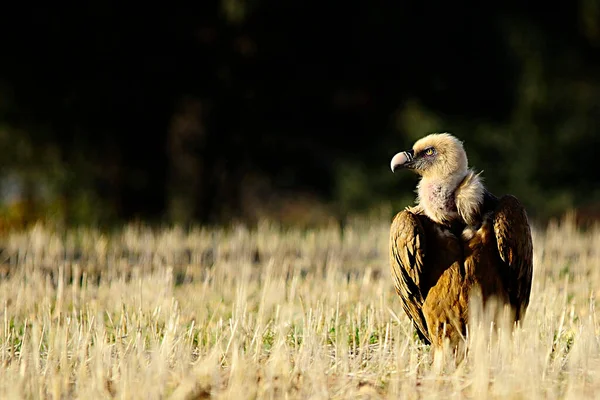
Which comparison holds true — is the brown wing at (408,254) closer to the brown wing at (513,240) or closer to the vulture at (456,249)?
the vulture at (456,249)

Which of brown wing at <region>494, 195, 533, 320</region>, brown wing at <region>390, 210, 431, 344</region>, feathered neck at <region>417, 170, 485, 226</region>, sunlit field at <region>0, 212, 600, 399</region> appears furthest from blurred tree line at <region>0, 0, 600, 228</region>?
brown wing at <region>494, 195, 533, 320</region>

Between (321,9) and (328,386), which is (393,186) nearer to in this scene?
(321,9)

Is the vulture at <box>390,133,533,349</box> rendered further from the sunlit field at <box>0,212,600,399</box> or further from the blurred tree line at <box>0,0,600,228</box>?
the blurred tree line at <box>0,0,600,228</box>

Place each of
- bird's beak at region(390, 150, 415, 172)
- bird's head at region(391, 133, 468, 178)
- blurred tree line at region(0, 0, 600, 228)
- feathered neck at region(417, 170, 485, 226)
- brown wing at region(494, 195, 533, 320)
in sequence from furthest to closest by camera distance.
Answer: blurred tree line at region(0, 0, 600, 228) < bird's beak at region(390, 150, 415, 172) < bird's head at region(391, 133, 468, 178) < feathered neck at region(417, 170, 485, 226) < brown wing at region(494, 195, 533, 320)

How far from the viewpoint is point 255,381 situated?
484 cm

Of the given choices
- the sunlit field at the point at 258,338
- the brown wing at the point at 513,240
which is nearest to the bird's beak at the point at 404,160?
the brown wing at the point at 513,240

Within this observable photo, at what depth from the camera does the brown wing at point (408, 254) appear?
18.0ft

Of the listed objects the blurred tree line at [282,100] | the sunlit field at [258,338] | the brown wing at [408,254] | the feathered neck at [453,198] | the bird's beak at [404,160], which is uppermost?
the blurred tree line at [282,100]

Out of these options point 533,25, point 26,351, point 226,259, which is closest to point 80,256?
point 226,259

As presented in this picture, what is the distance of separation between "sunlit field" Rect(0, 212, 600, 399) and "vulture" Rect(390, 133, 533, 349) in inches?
9.0

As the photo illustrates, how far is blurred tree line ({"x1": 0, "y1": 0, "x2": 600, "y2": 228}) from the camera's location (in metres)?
16.4

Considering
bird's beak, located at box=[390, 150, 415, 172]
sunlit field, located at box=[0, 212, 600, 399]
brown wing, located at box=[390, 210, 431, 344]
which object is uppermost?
bird's beak, located at box=[390, 150, 415, 172]

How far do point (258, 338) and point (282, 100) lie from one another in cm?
1254

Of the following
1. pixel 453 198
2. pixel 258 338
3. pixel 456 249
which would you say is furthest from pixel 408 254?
pixel 258 338
